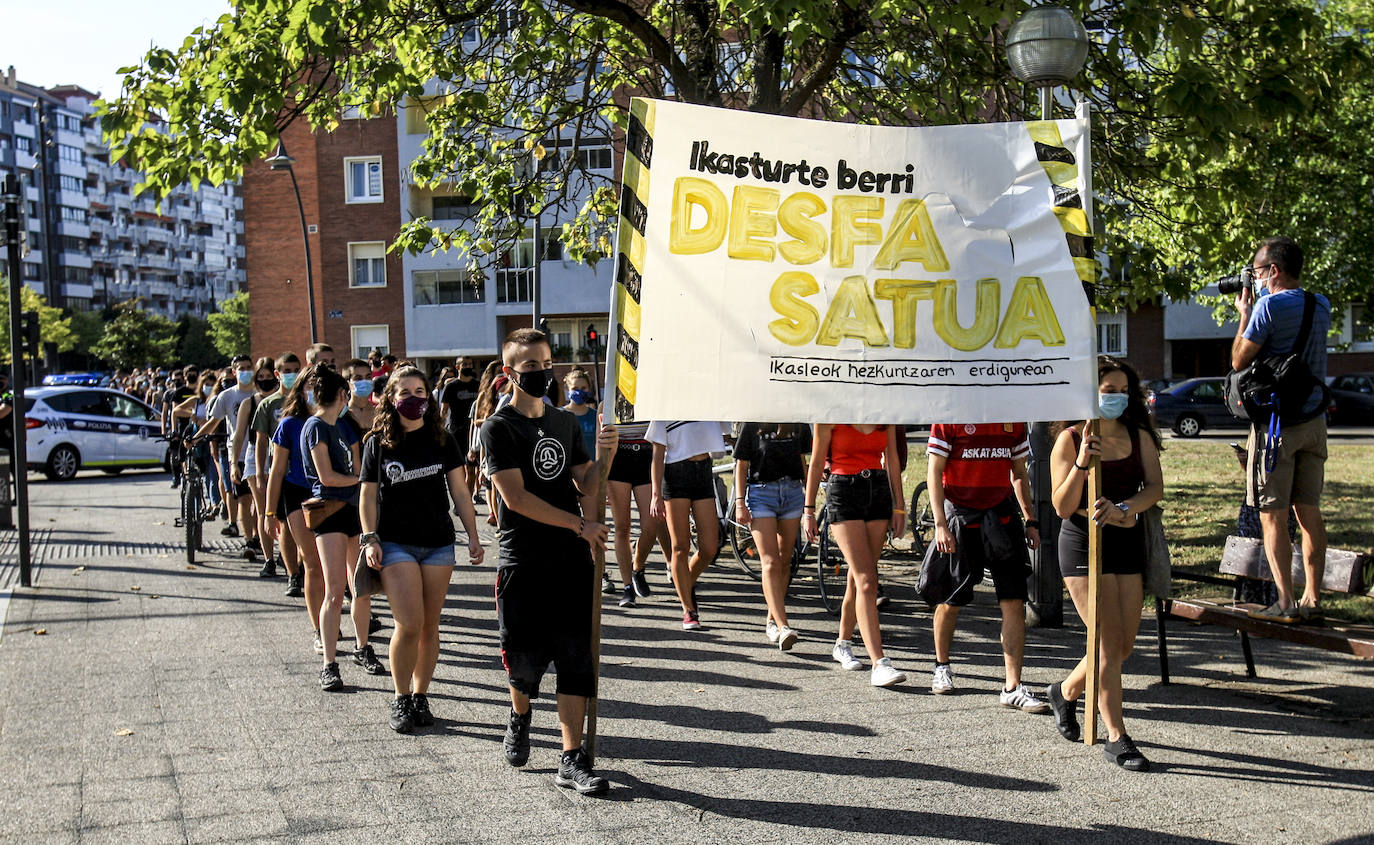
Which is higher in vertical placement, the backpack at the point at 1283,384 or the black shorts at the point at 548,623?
the backpack at the point at 1283,384

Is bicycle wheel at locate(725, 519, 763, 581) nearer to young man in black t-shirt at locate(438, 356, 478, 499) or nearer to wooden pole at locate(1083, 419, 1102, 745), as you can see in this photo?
young man in black t-shirt at locate(438, 356, 478, 499)

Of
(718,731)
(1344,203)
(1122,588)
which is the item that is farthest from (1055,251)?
(1344,203)

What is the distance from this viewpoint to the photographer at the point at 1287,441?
6340mm

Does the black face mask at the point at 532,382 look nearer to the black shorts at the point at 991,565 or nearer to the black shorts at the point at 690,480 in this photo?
the black shorts at the point at 991,565

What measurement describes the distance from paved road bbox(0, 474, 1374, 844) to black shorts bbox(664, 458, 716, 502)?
3.18 feet

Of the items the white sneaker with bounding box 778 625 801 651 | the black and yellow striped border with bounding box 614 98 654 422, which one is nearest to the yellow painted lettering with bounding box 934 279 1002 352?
the black and yellow striped border with bounding box 614 98 654 422

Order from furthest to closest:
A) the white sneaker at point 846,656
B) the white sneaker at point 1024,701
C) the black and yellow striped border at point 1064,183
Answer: the white sneaker at point 846,656 → the white sneaker at point 1024,701 → the black and yellow striped border at point 1064,183

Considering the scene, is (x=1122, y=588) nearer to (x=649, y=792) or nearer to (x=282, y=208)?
(x=649, y=792)

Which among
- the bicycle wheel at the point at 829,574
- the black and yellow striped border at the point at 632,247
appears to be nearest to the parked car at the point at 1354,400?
the bicycle wheel at the point at 829,574

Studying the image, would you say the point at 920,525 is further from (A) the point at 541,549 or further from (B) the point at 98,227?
(B) the point at 98,227

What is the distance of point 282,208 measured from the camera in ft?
167

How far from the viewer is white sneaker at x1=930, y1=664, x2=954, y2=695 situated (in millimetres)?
6844

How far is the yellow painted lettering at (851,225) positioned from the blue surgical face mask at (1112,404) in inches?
51.6

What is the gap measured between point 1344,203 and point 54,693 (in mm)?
Result: 26593
